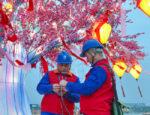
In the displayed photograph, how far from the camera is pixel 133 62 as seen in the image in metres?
12.8

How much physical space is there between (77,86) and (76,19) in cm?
664

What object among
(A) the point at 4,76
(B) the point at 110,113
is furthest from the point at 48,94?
(A) the point at 4,76

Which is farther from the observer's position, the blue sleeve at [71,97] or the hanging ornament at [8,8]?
the hanging ornament at [8,8]

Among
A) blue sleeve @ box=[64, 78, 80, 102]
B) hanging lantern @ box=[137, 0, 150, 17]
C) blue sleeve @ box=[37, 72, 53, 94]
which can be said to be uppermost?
hanging lantern @ box=[137, 0, 150, 17]

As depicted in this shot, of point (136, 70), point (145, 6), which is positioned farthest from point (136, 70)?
point (145, 6)

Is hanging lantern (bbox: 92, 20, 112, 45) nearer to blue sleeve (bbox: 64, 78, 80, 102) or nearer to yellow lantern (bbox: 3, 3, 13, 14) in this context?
yellow lantern (bbox: 3, 3, 13, 14)

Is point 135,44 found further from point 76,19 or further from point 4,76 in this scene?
point 4,76

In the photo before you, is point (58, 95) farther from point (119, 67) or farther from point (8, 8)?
point (119, 67)

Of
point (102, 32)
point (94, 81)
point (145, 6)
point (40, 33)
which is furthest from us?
point (40, 33)

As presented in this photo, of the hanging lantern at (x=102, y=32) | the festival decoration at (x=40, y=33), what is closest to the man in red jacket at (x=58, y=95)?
the festival decoration at (x=40, y=33)

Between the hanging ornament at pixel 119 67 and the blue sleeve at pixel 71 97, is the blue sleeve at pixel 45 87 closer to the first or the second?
the blue sleeve at pixel 71 97

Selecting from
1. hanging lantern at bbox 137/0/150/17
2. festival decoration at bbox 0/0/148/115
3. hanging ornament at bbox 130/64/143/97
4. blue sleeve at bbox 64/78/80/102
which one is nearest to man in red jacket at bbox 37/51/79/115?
blue sleeve at bbox 64/78/80/102

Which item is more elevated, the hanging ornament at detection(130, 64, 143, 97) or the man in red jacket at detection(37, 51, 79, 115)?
the hanging ornament at detection(130, 64, 143, 97)

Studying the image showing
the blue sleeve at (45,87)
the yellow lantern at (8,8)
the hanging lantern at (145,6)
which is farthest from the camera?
the yellow lantern at (8,8)
